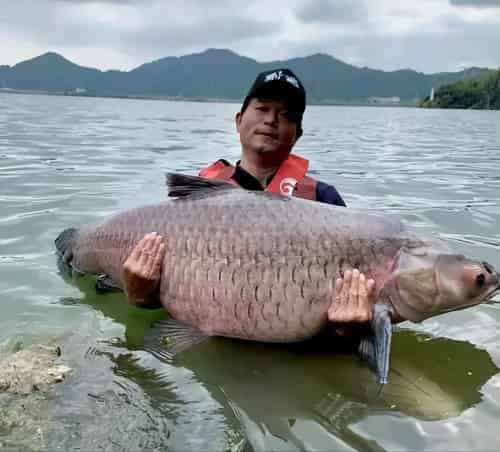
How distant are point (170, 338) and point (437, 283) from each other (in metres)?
1.38

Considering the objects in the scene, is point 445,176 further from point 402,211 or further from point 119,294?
point 119,294

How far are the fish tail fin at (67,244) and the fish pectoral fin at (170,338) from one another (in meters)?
1.27

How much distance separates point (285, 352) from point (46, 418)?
4.26 ft

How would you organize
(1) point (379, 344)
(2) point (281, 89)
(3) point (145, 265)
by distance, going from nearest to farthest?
(1) point (379, 344), (3) point (145, 265), (2) point (281, 89)

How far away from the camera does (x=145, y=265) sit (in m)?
3.50

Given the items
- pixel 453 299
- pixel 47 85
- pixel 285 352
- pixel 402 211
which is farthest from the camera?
pixel 47 85

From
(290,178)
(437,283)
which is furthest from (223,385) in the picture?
(290,178)

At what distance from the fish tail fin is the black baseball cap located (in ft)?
5.06

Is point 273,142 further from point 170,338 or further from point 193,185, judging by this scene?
point 170,338

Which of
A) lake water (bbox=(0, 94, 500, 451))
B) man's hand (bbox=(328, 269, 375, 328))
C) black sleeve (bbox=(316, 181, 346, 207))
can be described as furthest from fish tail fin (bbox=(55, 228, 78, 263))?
man's hand (bbox=(328, 269, 375, 328))

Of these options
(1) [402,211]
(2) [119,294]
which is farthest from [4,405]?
(1) [402,211]

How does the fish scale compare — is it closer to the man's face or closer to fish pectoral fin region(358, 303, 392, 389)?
fish pectoral fin region(358, 303, 392, 389)

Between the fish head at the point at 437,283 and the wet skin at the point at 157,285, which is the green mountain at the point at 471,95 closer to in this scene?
the fish head at the point at 437,283

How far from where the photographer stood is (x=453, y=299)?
320 cm
